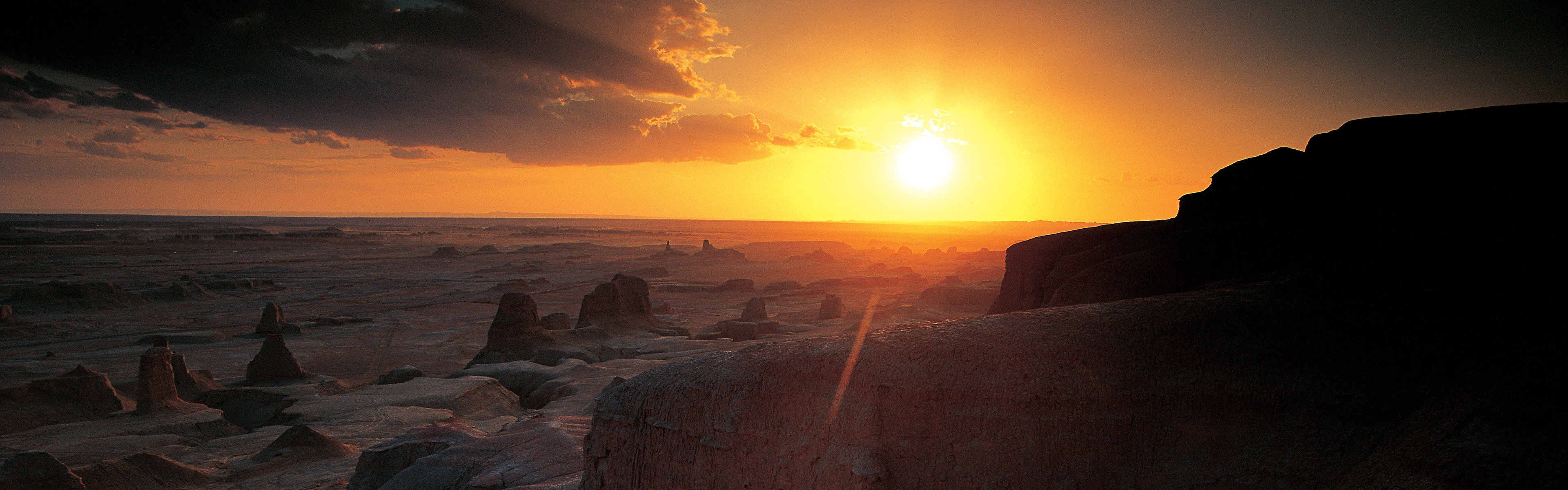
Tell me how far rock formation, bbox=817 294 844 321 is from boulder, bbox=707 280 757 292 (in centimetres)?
1529

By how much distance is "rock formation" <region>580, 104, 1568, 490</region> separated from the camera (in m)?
3.37

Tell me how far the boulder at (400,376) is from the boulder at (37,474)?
Answer: 7581mm

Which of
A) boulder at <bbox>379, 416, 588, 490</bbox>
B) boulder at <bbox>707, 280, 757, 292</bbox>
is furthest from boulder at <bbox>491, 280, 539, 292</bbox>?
boulder at <bbox>379, 416, 588, 490</bbox>

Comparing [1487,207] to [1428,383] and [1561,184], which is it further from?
[1428,383]

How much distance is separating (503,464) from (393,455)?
2153 mm

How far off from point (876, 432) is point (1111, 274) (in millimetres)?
3683

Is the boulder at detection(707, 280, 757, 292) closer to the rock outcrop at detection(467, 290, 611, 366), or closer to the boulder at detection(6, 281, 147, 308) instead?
the rock outcrop at detection(467, 290, 611, 366)

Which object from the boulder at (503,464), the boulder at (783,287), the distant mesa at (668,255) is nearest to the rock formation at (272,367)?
the boulder at (503,464)

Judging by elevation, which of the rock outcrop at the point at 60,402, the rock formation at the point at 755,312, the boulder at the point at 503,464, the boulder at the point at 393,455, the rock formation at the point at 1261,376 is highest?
the rock formation at the point at 1261,376

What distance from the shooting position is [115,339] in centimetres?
2633

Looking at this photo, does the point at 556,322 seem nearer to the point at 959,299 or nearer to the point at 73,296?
the point at 959,299

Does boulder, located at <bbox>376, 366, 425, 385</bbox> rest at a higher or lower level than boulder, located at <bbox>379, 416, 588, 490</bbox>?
lower

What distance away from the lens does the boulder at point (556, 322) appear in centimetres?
2597

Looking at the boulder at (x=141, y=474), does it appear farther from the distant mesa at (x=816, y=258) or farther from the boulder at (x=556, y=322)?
the distant mesa at (x=816, y=258)
